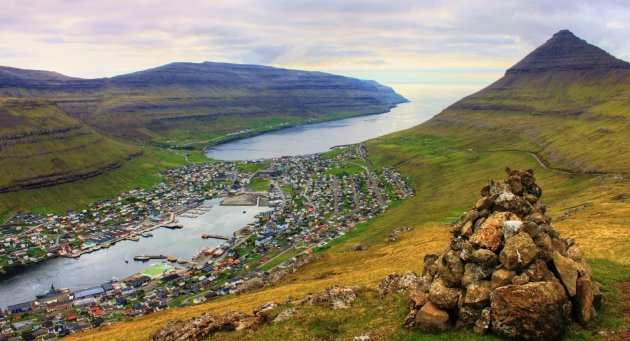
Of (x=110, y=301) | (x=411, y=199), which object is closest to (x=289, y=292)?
(x=110, y=301)

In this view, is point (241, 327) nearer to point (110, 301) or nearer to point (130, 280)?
point (110, 301)

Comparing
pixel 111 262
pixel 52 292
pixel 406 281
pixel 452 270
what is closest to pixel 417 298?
pixel 452 270

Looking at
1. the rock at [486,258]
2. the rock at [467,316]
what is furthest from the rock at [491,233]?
the rock at [467,316]

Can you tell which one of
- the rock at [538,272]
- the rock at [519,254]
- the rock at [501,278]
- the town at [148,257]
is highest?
the rock at [519,254]

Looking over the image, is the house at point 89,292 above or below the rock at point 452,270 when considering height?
below

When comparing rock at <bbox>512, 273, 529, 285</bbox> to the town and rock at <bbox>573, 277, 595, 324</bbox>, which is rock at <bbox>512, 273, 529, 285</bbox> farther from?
the town

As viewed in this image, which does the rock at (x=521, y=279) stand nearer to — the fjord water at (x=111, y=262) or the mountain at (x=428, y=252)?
the mountain at (x=428, y=252)

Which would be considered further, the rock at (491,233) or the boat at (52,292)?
the boat at (52,292)
